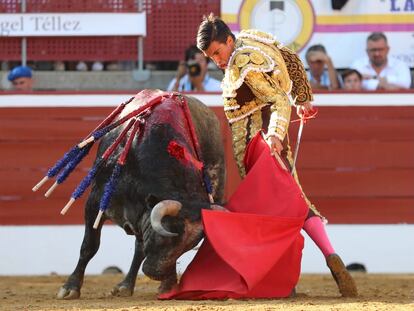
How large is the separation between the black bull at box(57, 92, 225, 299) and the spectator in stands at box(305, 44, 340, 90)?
1979mm

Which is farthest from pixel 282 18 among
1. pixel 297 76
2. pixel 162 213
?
pixel 162 213

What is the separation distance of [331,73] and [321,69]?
0.22 feet

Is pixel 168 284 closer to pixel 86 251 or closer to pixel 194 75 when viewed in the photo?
pixel 86 251

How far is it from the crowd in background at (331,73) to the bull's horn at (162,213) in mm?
2855

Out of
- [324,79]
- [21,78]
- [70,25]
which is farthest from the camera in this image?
[70,25]

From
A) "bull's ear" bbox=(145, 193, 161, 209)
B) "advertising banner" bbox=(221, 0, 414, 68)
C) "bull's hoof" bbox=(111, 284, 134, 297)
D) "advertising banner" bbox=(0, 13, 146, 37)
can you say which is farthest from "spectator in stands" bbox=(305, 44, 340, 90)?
"bull's ear" bbox=(145, 193, 161, 209)

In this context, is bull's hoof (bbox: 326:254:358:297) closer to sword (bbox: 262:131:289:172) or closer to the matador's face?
sword (bbox: 262:131:289:172)

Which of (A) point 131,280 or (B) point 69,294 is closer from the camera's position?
(B) point 69,294

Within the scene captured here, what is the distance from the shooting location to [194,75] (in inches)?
298

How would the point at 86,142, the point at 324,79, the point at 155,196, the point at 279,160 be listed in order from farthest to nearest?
the point at 324,79 < the point at 86,142 < the point at 279,160 < the point at 155,196

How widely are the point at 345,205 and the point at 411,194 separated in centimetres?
42

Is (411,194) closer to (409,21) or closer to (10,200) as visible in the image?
(409,21)

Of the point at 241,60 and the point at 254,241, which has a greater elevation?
the point at 241,60

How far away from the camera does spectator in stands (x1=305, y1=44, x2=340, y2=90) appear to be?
7.52m
